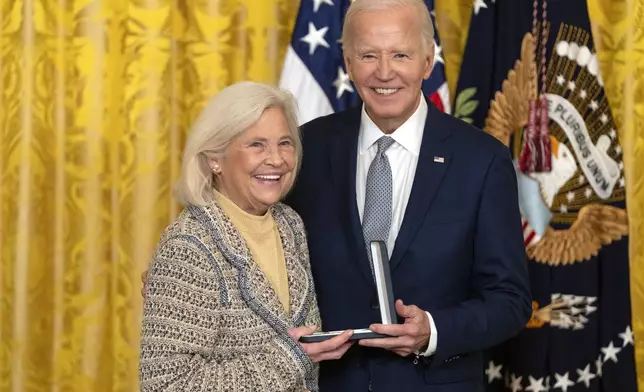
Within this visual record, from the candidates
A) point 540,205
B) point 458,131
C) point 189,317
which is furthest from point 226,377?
point 540,205

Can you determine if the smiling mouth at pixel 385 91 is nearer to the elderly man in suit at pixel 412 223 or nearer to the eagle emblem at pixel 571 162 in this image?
the elderly man in suit at pixel 412 223

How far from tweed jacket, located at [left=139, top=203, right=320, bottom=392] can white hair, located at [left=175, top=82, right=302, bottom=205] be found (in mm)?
59

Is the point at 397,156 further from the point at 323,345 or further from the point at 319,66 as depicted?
the point at 319,66

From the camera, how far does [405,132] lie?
2.50 m

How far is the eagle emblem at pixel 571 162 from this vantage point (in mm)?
3295

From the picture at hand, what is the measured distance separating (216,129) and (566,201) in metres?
1.62

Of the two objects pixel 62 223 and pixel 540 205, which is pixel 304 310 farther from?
pixel 62 223

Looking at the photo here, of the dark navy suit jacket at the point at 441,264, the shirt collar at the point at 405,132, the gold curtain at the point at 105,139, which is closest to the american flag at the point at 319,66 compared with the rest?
the gold curtain at the point at 105,139

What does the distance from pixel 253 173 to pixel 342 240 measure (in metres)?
0.36

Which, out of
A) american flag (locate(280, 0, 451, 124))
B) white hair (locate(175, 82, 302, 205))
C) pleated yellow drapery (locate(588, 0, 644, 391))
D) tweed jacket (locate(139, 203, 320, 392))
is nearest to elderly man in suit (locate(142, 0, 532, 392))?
tweed jacket (locate(139, 203, 320, 392))

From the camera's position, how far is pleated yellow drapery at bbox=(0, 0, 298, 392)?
3543 millimetres

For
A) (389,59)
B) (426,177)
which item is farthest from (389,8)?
(426,177)

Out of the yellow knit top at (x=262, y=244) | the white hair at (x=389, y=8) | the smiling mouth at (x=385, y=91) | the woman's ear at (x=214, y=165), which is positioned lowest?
the yellow knit top at (x=262, y=244)

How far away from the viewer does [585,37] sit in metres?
3.29
